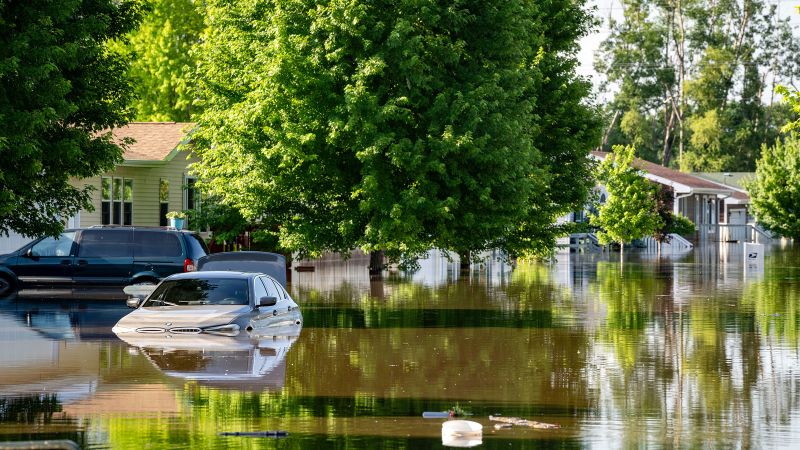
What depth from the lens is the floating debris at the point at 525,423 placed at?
13019mm

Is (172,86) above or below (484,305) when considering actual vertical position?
above

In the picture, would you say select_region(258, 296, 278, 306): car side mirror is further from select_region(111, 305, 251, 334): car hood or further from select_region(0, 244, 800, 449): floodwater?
select_region(0, 244, 800, 449): floodwater

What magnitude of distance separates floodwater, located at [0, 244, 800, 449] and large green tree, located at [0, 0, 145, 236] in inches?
106

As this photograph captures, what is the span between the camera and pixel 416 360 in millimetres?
19547

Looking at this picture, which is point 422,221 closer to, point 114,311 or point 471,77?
point 471,77

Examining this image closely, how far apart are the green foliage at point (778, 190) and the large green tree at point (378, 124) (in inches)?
2346

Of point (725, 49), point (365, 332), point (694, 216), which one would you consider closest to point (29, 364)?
point (365, 332)

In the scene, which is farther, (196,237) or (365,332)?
(196,237)

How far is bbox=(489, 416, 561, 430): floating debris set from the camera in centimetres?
1302

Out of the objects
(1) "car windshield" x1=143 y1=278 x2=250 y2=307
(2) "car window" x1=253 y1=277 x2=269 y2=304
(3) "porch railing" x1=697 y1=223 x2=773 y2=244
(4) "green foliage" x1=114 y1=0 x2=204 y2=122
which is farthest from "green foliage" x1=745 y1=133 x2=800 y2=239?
(1) "car windshield" x1=143 y1=278 x2=250 y2=307

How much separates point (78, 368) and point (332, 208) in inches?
764

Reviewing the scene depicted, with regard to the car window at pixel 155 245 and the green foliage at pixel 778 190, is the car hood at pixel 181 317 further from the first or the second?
the green foliage at pixel 778 190

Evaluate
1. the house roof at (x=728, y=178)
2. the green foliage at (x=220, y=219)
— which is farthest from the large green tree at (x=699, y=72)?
the green foliage at (x=220, y=219)

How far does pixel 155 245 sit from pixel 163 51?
40706 millimetres
